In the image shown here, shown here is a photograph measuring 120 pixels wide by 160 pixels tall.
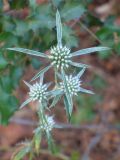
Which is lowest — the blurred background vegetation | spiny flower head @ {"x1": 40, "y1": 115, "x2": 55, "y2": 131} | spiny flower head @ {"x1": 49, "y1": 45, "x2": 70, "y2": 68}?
spiny flower head @ {"x1": 40, "y1": 115, "x2": 55, "y2": 131}

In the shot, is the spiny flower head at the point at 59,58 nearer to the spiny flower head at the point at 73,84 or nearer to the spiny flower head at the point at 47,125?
the spiny flower head at the point at 73,84

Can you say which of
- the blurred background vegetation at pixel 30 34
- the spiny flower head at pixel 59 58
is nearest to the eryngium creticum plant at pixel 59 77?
the spiny flower head at pixel 59 58

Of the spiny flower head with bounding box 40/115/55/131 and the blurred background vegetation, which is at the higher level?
the blurred background vegetation

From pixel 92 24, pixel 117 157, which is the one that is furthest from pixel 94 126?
pixel 92 24

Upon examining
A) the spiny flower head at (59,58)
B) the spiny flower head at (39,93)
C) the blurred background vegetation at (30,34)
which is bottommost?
the spiny flower head at (39,93)

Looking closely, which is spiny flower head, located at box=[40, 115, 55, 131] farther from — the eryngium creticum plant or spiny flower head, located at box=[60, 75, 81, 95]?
spiny flower head, located at box=[60, 75, 81, 95]

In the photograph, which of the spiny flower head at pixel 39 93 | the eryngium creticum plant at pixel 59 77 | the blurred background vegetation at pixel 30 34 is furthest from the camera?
the blurred background vegetation at pixel 30 34

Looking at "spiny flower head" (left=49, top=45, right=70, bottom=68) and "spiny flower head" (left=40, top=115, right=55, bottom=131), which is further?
"spiny flower head" (left=40, top=115, right=55, bottom=131)

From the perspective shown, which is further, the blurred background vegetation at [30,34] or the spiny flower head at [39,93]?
the blurred background vegetation at [30,34]

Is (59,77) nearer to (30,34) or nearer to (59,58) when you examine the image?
(59,58)

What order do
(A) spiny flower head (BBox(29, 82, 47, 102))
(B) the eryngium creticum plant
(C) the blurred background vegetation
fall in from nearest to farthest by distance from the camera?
(B) the eryngium creticum plant
(A) spiny flower head (BBox(29, 82, 47, 102))
(C) the blurred background vegetation

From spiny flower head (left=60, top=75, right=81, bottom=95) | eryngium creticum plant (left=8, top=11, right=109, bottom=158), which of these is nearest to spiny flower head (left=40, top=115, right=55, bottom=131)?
eryngium creticum plant (left=8, top=11, right=109, bottom=158)
